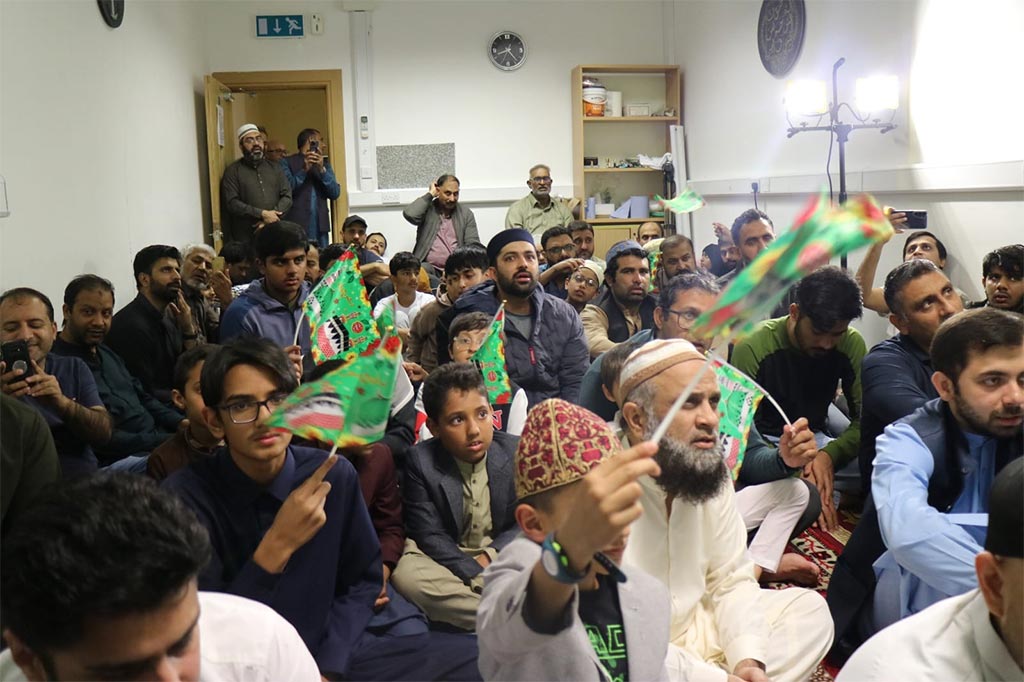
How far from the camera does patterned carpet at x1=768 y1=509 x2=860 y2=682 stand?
2688mm

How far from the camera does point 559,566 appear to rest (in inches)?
36.0

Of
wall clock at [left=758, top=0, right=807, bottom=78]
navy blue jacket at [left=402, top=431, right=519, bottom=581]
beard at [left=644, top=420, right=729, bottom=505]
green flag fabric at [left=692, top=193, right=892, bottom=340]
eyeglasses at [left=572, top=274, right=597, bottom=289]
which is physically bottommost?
navy blue jacket at [left=402, top=431, right=519, bottom=581]

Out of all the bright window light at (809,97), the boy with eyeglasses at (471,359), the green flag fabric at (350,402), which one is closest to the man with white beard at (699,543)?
the green flag fabric at (350,402)

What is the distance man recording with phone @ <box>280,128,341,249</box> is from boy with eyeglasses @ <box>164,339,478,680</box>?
5.40m

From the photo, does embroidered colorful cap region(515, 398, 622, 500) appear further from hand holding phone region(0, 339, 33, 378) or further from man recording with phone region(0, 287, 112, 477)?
hand holding phone region(0, 339, 33, 378)

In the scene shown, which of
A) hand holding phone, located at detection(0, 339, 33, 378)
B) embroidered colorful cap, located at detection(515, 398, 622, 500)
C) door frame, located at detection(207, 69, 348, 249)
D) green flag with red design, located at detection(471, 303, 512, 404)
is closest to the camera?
embroidered colorful cap, located at detection(515, 398, 622, 500)

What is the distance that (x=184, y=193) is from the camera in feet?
21.1

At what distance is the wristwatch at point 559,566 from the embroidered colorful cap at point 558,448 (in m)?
0.30

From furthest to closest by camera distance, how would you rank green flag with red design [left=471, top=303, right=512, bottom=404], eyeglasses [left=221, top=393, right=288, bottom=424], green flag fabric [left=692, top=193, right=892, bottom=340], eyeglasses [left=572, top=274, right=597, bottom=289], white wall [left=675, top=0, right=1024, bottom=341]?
eyeglasses [left=572, top=274, right=597, bottom=289], white wall [left=675, top=0, right=1024, bottom=341], green flag with red design [left=471, top=303, right=512, bottom=404], eyeglasses [left=221, top=393, right=288, bottom=424], green flag fabric [left=692, top=193, right=892, bottom=340]

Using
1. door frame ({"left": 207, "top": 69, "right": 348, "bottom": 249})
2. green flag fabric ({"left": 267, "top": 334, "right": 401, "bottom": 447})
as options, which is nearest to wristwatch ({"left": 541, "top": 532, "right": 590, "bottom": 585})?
green flag fabric ({"left": 267, "top": 334, "right": 401, "bottom": 447})

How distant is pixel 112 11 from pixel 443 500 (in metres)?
4.33

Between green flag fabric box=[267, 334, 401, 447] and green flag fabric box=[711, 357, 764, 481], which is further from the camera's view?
green flag fabric box=[711, 357, 764, 481]

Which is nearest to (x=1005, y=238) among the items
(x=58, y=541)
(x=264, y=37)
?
(x=58, y=541)

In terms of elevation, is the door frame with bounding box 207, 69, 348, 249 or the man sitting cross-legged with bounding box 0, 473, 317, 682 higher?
the door frame with bounding box 207, 69, 348, 249
